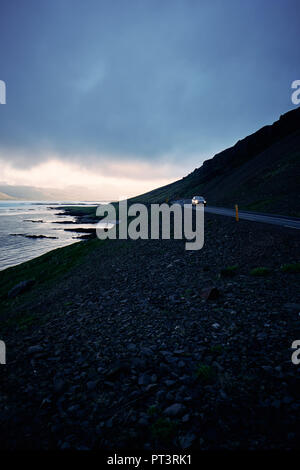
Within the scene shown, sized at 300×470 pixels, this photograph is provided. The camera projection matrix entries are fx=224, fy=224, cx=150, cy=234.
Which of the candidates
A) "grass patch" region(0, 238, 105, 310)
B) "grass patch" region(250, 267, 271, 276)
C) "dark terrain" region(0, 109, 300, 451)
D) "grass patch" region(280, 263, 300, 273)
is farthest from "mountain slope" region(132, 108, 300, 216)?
"dark terrain" region(0, 109, 300, 451)


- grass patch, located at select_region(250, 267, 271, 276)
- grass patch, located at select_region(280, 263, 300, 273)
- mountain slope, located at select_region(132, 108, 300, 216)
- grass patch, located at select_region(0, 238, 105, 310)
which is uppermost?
mountain slope, located at select_region(132, 108, 300, 216)

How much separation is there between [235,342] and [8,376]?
20.2 feet

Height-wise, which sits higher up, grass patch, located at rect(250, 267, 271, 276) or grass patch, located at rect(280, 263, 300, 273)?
grass patch, located at rect(280, 263, 300, 273)

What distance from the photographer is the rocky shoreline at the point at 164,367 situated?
3982mm

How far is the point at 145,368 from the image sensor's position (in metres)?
5.60

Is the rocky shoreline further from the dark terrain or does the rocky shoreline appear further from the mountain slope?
the mountain slope

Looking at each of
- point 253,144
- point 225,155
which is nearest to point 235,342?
point 253,144

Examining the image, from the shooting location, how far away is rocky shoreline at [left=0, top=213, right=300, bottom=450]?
3.98 m

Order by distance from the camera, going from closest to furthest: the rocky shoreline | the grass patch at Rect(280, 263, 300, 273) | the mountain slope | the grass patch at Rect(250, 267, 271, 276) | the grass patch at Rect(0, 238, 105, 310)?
the rocky shoreline, the grass patch at Rect(280, 263, 300, 273), the grass patch at Rect(250, 267, 271, 276), the grass patch at Rect(0, 238, 105, 310), the mountain slope

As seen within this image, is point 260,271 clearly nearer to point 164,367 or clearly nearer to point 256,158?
point 164,367

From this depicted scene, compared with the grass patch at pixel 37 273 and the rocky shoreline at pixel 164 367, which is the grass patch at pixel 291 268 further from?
the grass patch at pixel 37 273

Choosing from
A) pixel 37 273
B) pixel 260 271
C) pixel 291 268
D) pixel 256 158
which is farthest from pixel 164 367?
pixel 256 158

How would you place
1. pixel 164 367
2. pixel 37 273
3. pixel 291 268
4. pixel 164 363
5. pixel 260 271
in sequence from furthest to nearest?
pixel 37 273 → pixel 260 271 → pixel 291 268 → pixel 164 363 → pixel 164 367

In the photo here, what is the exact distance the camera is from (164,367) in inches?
217
